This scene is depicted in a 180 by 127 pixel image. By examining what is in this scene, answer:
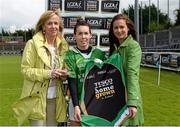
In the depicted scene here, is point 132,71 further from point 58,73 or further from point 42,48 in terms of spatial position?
point 42,48

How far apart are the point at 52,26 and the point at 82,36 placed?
0.39 meters

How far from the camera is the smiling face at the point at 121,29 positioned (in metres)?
4.41

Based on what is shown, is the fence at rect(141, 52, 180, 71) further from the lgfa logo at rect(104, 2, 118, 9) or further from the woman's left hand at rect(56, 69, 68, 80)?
the woman's left hand at rect(56, 69, 68, 80)

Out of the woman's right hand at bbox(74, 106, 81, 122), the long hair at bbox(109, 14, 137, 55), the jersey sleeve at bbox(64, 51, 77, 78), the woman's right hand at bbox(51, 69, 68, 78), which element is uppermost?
the long hair at bbox(109, 14, 137, 55)

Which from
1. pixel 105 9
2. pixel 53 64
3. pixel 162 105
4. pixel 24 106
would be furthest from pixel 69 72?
pixel 162 105

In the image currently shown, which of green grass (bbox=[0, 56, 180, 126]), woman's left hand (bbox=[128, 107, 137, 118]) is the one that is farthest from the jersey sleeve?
green grass (bbox=[0, 56, 180, 126])

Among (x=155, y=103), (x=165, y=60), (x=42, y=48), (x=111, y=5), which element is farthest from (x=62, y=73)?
(x=165, y=60)

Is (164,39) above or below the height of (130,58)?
above

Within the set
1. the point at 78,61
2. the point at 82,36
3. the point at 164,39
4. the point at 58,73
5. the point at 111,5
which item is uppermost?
the point at 164,39

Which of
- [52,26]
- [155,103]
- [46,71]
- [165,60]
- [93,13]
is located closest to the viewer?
[46,71]

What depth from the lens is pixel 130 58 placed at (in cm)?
423

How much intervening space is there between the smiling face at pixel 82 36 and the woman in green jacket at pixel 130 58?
28 centimetres

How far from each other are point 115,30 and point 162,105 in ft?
27.2

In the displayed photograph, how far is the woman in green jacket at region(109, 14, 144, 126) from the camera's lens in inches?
164
